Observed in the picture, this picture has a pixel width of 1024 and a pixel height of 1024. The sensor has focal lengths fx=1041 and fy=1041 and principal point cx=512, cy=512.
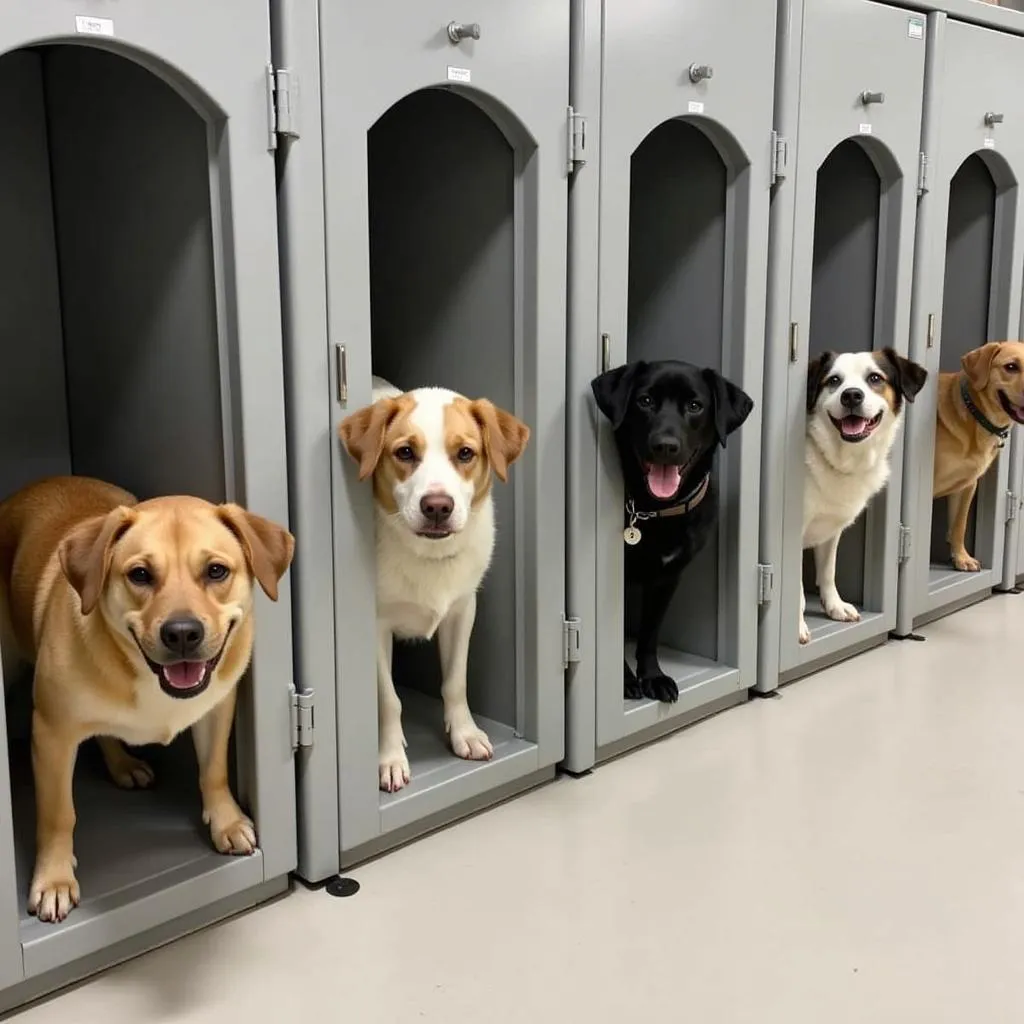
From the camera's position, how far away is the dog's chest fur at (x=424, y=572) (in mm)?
2133

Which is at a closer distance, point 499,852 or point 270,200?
point 270,200

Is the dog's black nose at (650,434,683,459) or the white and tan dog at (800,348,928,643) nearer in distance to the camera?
the dog's black nose at (650,434,683,459)

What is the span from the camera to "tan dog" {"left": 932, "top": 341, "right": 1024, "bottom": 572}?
140 inches

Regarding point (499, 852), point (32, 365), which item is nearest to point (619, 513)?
point (499, 852)

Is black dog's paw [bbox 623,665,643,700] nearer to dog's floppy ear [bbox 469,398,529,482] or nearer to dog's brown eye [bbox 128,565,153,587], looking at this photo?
dog's floppy ear [bbox 469,398,529,482]

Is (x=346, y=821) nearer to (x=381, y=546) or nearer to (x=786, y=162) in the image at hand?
(x=381, y=546)

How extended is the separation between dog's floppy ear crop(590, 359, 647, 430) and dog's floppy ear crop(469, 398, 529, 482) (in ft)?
0.91

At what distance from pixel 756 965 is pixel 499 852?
0.59 meters

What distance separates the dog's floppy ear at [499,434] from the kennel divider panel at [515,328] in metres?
0.14

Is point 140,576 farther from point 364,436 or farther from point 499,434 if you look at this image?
point 499,434

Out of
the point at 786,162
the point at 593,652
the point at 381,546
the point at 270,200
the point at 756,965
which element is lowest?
the point at 756,965

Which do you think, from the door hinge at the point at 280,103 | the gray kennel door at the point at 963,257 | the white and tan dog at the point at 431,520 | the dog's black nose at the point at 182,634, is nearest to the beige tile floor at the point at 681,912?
the white and tan dog at the point at 431,520

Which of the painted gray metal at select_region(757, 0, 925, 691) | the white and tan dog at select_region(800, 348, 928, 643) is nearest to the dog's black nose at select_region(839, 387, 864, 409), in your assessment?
the white and tan dog at select_region(800, 348, 928, 643)

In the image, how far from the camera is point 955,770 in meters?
2.52
